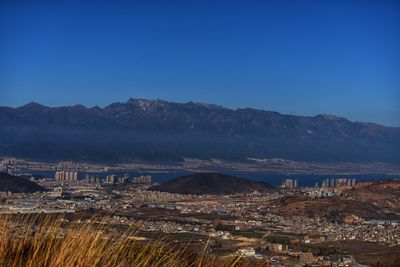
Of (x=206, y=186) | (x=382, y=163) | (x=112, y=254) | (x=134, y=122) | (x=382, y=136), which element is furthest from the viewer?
(x=134, y=122)

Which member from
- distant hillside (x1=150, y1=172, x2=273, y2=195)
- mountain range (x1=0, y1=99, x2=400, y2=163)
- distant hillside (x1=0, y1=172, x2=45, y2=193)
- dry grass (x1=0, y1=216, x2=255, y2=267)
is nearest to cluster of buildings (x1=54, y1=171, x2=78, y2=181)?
distant hillside (x1=150, y1=172, x2=273, y2=195)

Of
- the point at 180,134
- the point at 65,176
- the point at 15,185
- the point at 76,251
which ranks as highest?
the point at 180,134

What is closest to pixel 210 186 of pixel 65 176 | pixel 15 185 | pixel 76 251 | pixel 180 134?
pixel 15 185

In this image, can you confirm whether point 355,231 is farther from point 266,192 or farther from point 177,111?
point 177,111

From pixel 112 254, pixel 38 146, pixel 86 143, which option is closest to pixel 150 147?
pixel 86 143

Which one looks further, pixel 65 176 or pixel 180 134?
pixel 180 134

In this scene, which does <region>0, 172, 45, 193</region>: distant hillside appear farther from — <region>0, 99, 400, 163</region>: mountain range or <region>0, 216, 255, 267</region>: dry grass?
<region>0, 99, 400, 163</region>: mountain range

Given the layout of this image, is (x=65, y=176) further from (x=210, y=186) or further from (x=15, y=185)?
(x=15, y=185)
